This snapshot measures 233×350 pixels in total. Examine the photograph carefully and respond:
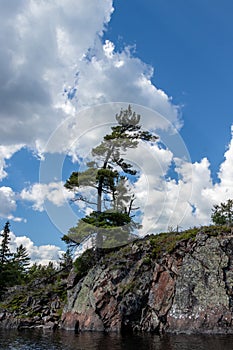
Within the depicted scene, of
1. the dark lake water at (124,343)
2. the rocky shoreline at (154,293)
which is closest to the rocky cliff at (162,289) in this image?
the rocky shoreline at (154,293)

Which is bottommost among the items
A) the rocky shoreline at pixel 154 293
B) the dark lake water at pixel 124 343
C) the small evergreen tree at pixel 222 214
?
the dark lake water at pixel 124 343

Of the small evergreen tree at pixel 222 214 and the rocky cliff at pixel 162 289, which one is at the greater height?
the small evergreen tree at pixel 222 214

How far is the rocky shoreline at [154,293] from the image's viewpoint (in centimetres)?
2772

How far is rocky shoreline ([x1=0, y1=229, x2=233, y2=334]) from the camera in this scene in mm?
27719

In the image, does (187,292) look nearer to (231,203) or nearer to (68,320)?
(68,320)

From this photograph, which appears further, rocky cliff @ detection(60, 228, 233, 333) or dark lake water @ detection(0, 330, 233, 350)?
rocky cliff @ detection(60, 228, 233, 333)

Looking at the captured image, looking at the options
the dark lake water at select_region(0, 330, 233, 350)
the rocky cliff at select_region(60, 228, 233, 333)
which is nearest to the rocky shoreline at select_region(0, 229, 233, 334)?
the rocky cliff at select_region(60, 228, 233, 333)

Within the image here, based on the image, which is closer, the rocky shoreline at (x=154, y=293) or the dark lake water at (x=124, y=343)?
the dark lake water at (x=124, y=343)

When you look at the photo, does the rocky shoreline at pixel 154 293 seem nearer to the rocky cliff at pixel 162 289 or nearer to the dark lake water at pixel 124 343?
the rocky cliff at pixel 162 289

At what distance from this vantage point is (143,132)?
138 feet

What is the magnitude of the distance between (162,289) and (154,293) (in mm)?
878

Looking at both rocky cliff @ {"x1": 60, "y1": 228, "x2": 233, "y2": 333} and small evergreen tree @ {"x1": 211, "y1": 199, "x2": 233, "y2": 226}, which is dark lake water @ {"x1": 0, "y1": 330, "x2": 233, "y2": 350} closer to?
rocky cliff @ {"x1": 60, "y1": 228, "x2": 233, "y2": 333}

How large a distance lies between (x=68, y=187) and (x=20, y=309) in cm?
1556

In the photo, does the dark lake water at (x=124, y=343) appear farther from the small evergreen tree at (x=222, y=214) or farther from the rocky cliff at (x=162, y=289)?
the small evergreen tree at (x=222, y=214)
